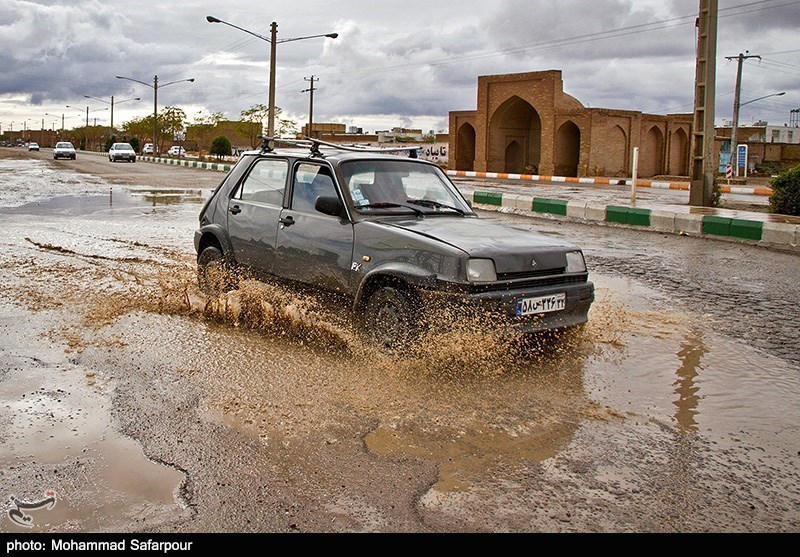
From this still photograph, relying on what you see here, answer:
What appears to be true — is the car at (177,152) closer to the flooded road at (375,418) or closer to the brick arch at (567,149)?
the brick arch at (567,149)

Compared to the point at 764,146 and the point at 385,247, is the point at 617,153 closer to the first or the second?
the point at 764,146

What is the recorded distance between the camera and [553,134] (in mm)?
48000

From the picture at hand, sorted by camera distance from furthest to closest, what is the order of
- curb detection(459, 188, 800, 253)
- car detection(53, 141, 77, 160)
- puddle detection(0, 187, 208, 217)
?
1. car detection(53, 141, 77, 160)
2. puddle detection(0, 187, 208, 217)
3. curb detection(459, 188, 800, 253)

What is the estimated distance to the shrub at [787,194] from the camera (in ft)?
64.0

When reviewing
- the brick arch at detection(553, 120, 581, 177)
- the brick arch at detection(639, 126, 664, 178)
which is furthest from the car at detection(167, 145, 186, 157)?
the brick arch at detection(639, 126, 664, 178)

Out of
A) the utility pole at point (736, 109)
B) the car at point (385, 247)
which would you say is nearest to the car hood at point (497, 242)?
the car at point (385, 247)

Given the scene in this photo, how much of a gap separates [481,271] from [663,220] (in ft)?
37.6

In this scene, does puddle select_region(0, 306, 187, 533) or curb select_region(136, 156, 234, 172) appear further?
curb select_region(136, 156, 234, 172)

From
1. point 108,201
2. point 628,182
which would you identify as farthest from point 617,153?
point 108,201

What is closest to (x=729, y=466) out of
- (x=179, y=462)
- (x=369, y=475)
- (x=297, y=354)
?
(x=369, y=475)

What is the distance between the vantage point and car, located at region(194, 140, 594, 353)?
5.27 meters

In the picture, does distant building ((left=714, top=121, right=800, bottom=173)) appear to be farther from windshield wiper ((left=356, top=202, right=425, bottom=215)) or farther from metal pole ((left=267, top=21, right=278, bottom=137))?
windshield wiper ((left=356, top=202, right=425, bottom=215))

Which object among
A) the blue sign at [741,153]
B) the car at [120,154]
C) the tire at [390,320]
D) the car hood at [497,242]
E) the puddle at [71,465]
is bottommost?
the puddle at [71,465]

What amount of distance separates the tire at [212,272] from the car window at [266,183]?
62 cm
